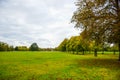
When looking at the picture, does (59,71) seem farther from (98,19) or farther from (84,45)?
(84,45)

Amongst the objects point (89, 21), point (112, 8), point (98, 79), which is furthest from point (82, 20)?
point (98, 79)

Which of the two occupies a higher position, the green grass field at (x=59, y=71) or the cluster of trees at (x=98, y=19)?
the cluster of trees at (x=98, y=19)

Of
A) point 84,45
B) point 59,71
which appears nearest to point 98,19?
point 59,71

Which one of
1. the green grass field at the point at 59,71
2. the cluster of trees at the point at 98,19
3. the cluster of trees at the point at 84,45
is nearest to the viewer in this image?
the green grass field at the point at 59,71

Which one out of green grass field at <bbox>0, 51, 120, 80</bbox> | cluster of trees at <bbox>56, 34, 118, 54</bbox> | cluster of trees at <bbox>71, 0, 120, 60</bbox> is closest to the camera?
green grass field at <bbox>0, 51, 120, 80</bbox>

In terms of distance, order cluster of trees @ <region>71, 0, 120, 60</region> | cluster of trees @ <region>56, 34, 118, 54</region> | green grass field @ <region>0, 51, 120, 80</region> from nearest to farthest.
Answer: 1. green grass field @ <region>0, 51, 120, 80</region>
2. cluster of trees @ <region>71, 0, 120, 60</region>
3. cluster of trees @ <region>56, 34, 118, 54</region>

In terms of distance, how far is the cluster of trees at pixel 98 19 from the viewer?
94.6 feet

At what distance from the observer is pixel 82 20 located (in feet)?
99.3

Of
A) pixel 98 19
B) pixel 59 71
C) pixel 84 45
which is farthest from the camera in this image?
pixel 84 45

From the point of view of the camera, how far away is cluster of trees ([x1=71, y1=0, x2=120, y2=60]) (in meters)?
28.8

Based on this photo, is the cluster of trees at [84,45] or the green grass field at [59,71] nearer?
A: the green grass field at [59,71]

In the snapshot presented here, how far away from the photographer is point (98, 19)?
29422 millimetres

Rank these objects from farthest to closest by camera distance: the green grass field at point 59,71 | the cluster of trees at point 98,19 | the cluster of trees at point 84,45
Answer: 1. the cluster of trees at point 84,45
2. the cluster of trees at point 98,19
3. the green grass field at point 59,71

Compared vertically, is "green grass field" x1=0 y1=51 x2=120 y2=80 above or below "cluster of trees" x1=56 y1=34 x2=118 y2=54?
below
